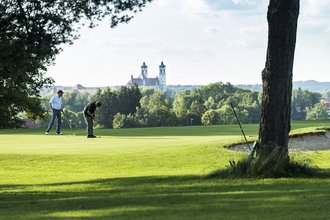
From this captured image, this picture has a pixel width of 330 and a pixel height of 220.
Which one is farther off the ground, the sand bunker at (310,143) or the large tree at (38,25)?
the large tree at (38,25)

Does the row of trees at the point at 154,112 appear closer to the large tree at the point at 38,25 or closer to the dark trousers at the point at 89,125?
the dark trousers at the point at 89,125

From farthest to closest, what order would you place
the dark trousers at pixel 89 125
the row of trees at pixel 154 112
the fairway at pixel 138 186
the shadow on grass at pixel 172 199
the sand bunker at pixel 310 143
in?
the row of trees at pixel 154 112 → the dark trousers at pixel 89 125 → the sand bunker at pixel 310 143 → the fairway at pixel 138 186 → the shadow on grass at pixel 172 199

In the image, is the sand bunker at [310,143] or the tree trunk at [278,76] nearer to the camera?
the tree trunk at [278,76]

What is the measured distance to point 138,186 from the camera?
13984 mm

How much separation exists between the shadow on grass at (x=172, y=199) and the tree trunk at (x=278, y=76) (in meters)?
1.74

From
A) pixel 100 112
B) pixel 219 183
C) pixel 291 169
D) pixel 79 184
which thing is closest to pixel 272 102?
pixel 291 169

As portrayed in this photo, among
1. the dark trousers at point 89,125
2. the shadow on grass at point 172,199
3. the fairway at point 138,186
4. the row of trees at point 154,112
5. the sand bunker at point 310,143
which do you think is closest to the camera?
the shadow on grass at point 172,199

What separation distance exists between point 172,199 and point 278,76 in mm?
5284

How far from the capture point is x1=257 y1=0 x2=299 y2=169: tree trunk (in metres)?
15.0

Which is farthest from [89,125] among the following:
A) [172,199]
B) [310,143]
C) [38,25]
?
→ [172,199]

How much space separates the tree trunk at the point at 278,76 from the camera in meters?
15.0

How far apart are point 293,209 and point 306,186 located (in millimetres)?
3267

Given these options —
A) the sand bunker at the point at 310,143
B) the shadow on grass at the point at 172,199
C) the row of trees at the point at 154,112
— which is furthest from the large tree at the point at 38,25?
the row of trees at the point at 154,112

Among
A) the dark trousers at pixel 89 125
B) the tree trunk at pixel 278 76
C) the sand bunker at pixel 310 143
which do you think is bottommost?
the sand bunker at pixel 310 143
